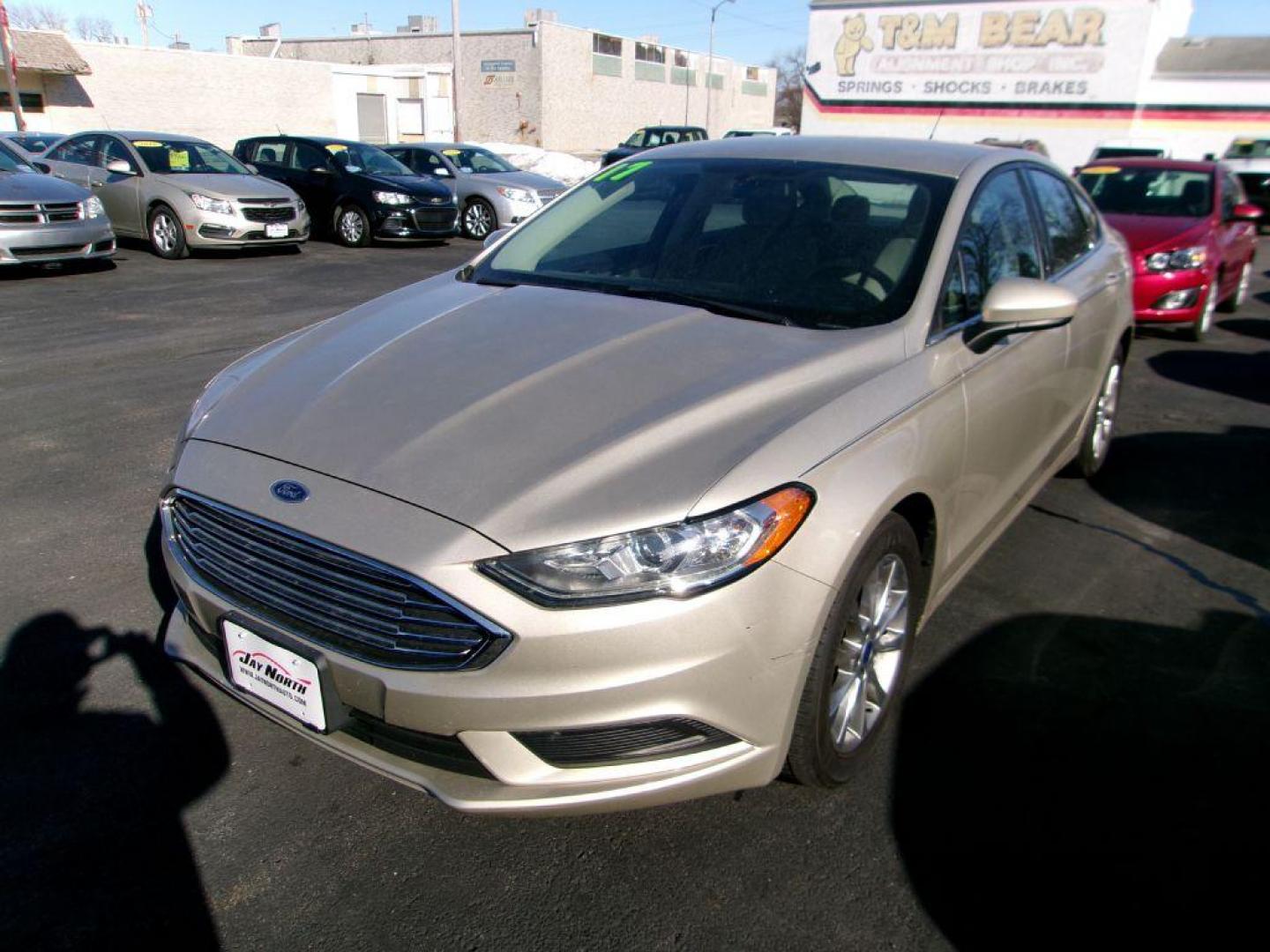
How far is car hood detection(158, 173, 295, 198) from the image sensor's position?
1224 centimetres

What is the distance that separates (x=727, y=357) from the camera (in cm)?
271

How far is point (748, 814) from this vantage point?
2.59 m

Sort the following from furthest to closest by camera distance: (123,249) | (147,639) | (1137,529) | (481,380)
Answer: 1. (123,249)
2. (1137,529)
3. (147,639)
4. (481,380)

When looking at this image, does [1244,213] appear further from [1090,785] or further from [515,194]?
[515,194]

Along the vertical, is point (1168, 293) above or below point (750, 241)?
below

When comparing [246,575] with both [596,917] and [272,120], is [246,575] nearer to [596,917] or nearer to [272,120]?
[596,917]

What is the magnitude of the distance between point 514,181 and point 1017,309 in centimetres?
1430

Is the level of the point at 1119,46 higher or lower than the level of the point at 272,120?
higher

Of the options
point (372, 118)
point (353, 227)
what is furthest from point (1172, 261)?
point (372, 118)

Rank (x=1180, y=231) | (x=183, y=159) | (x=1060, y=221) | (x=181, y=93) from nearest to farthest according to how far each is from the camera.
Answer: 1. (x=1060, y=221)
2. (x=1180, y=231)
3. (x=183, y=159)
4. (x=181, y=93)

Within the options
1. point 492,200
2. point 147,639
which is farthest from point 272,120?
point 147,639

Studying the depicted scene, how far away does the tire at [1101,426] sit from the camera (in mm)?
A: 4953

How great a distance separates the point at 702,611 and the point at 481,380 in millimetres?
968

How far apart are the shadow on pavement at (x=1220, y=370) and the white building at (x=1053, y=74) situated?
27.0 m
